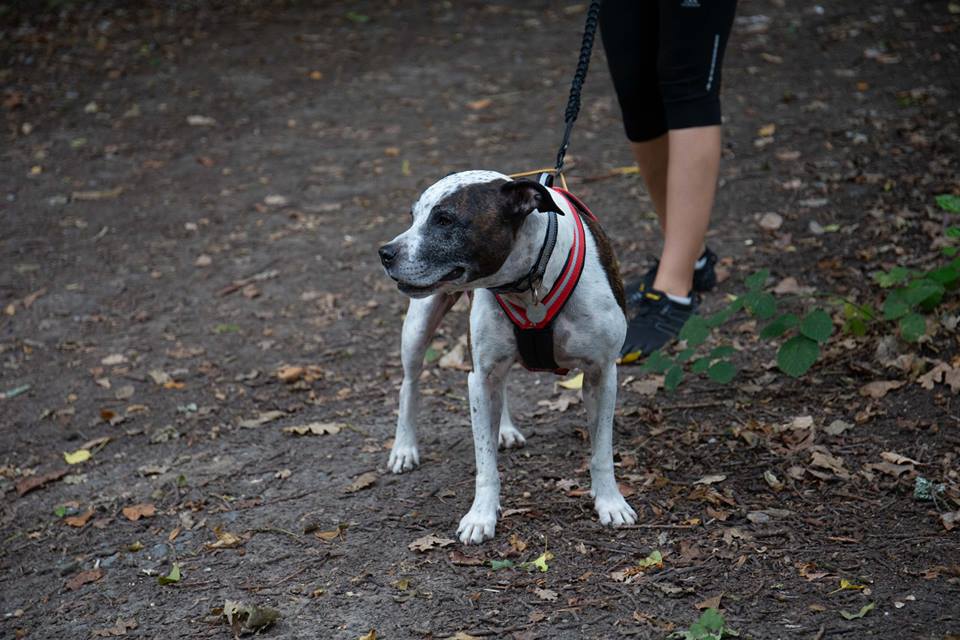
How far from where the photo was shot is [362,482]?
13.5ft

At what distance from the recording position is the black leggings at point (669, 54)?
14.3 feet

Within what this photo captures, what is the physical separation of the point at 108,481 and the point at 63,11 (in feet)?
31.5

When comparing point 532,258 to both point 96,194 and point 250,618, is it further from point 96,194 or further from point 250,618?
point 96,194

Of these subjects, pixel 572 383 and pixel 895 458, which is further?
pixel 572 383

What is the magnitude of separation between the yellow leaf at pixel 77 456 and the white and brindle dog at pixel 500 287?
5.95 feet

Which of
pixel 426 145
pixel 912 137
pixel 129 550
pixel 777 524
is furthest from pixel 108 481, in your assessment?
pixel 912 137

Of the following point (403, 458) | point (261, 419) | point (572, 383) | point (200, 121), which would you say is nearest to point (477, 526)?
point (403, 458)

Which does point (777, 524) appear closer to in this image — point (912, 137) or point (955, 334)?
point (955, 334)

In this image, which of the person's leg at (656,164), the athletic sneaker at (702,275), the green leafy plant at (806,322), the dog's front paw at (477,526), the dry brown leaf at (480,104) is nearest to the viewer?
the dog's front paw at (477,526)

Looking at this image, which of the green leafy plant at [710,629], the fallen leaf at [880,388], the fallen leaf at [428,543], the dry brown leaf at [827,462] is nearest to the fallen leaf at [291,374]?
the fallen leaf at [428,543]

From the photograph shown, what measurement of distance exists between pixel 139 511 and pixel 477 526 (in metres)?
1.51

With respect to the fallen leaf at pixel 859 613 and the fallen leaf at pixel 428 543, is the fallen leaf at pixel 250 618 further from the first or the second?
the fallen leaf at pixel 859 613

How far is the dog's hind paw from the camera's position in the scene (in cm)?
355

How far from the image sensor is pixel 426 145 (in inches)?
329
